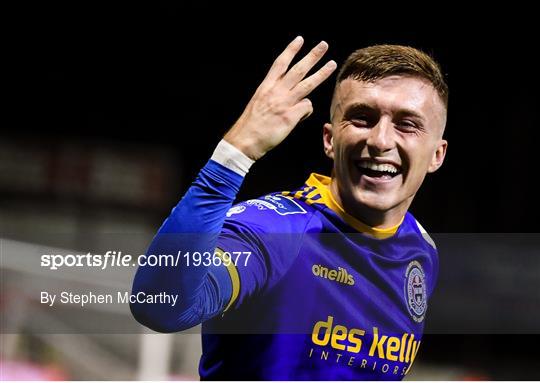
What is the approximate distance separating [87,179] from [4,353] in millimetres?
1872

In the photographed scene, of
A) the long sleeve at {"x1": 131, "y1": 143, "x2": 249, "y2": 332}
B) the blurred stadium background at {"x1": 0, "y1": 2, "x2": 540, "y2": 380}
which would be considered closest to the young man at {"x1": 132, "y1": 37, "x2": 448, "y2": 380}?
the long sleeve at {"x1": 131, "y1": 143, "x2": 249, "y2": 332}

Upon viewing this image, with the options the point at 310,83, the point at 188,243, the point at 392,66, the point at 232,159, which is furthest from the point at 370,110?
the point at 188,243

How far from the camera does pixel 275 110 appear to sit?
1.82 m

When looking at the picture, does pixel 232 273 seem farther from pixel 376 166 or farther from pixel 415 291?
pixel 415 291

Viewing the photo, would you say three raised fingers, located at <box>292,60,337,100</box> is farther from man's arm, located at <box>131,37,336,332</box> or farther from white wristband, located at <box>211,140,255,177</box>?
white wristband, located at <box>211,140,255,177</box>

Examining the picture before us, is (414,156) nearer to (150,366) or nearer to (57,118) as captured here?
(150,366)

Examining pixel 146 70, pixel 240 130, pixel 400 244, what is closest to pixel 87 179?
pixel 146 70

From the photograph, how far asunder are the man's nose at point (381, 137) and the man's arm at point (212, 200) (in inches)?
19.4

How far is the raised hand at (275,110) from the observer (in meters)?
1.81

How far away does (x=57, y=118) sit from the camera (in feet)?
19.8

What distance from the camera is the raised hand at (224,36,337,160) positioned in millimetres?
1809

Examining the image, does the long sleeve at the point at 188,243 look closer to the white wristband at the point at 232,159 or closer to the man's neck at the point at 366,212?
the white wristband at the point at 232,159

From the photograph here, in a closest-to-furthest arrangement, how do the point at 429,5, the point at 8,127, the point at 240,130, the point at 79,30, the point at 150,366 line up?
the point at 240,130, the point at 150,366, the point at 429,5, the point at 79,30, the point at 8,127

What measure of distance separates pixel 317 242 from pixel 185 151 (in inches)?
144
